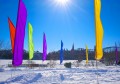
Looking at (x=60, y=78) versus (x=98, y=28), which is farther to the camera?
(x=60, y=78)

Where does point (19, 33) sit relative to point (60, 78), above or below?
above

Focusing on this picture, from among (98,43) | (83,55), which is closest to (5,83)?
(98,43)

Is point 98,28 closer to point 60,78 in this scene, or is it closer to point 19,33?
point 60,78

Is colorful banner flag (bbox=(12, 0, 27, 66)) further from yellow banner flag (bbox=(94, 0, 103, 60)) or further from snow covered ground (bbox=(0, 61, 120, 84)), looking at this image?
yellow banner flag (bbox=(94, 0, 103, 60))

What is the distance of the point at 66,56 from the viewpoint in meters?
58.5

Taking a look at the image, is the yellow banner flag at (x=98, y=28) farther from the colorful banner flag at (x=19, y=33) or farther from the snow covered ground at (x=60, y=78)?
the colorful banner flag at (x=19, y=33)

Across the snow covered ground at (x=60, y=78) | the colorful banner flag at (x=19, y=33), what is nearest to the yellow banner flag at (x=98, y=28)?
the snow covered ground at (x=60, y=78)

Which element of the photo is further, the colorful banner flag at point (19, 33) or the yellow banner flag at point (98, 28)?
the colorful banner flag at point (19, 33)

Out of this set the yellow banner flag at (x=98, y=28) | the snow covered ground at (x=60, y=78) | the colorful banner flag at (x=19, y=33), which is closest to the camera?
the snow covered ground at (x=60, y=78)

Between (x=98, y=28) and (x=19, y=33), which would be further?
(x=19, y=33)

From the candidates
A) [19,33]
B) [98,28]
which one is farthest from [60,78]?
[98,28]

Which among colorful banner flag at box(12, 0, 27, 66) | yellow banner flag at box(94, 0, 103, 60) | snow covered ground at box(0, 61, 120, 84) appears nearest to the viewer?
snow covered ground at box(0, 61, 120, 84)

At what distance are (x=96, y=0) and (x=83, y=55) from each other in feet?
141

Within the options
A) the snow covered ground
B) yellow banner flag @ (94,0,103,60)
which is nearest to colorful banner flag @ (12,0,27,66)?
the snow covered ground
